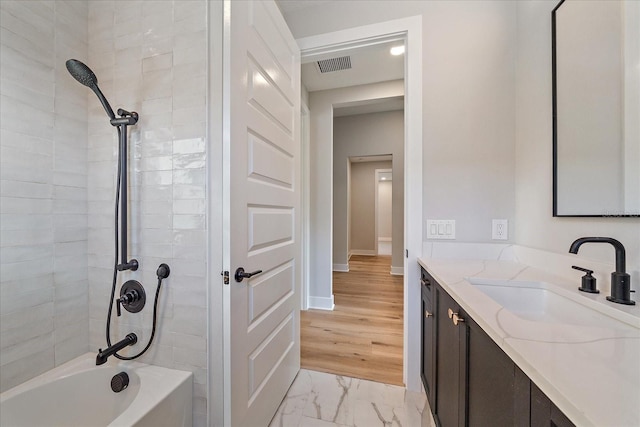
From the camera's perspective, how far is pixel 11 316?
1.06 m

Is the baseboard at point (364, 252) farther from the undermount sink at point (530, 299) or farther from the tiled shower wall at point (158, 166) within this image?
the tiled shower wall at point (158, 166)

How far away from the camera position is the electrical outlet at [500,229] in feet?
4.93

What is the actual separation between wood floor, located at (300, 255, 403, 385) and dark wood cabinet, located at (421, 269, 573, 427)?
1.97 ft

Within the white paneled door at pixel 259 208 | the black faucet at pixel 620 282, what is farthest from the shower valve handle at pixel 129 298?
the black faucet at pixel 620 282

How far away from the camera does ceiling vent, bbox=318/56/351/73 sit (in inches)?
102

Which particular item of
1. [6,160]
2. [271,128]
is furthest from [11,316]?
[271,128]

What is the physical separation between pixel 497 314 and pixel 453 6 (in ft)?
6.17

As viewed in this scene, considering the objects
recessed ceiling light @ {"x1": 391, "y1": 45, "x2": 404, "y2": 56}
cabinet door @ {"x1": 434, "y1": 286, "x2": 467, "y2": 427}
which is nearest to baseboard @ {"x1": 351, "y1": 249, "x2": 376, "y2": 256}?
recessed ceiling light @ {"x1": 391, "y1": 45, "x2": 404, "y2": 56}

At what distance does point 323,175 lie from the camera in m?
3.12

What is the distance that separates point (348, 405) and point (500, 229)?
1.47 m

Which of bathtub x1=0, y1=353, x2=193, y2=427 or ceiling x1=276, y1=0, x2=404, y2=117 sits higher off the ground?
ceiling x1=276, y1=0, x2=404, y2=117

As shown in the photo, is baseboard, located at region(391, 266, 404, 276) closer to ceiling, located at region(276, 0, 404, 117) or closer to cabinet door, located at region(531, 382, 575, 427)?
ceiling, located at region(276, 0, 404, 117)

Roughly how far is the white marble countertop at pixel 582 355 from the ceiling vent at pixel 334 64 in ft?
8.49

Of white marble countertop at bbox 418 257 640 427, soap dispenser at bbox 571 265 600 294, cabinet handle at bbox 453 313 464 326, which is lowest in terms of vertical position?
cabinet handle at bbox 453 313 464 326
